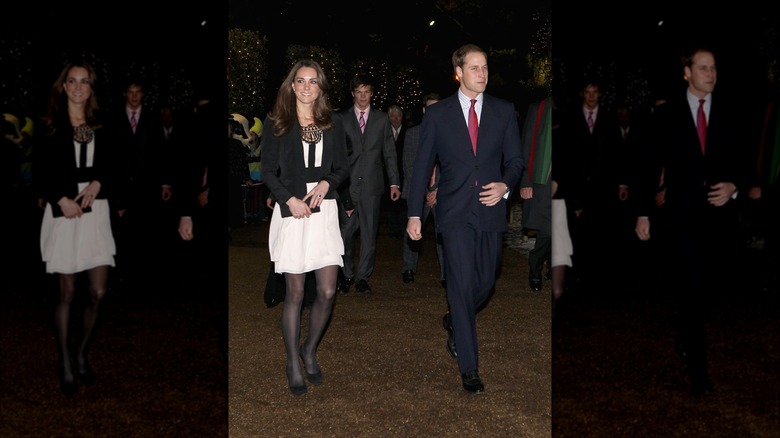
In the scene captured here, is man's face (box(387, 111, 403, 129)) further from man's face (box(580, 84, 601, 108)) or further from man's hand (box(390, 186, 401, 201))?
man's face (box(580, 84, 601, 108))

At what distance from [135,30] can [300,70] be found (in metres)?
6.44

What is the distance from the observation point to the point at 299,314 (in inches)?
225

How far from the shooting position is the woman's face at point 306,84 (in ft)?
18.0

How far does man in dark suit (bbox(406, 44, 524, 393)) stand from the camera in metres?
5.50

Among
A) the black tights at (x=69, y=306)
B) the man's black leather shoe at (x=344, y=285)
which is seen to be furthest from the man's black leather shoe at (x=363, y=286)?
the black tights at (x=69, y=306)

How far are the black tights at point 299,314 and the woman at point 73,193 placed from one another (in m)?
1.13

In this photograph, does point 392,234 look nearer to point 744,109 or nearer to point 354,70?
point 744,109

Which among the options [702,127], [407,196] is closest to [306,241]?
[702,127]

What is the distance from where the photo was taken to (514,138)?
18.3 feet

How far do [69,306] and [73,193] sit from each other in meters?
0.74

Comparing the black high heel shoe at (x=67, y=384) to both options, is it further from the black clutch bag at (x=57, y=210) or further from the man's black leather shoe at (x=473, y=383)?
the man's black leather shoe at (x=473, y=383)

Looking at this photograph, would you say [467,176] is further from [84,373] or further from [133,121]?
[84,373]

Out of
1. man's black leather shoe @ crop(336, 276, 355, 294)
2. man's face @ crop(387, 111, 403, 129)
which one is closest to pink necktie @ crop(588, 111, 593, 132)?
man's black leather shoe @ crop(336, 276, 355, 294)

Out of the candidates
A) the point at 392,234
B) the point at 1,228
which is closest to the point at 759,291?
the point at 392,234
